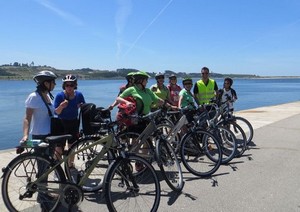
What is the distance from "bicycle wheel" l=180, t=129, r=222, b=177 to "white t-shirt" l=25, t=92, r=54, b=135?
7.74ft

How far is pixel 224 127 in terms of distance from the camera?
6.85 metres

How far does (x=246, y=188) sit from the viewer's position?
518 centimetres

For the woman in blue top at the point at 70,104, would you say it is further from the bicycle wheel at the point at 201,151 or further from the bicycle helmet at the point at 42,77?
the bicycle wheel at the point at 201,151

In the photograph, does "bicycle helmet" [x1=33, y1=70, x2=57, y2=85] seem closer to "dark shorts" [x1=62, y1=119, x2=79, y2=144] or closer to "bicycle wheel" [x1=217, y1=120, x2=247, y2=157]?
"dark shorts" [x1=62, y1=119, x2=79, y2=144]

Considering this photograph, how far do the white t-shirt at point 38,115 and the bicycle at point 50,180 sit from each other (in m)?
0.48

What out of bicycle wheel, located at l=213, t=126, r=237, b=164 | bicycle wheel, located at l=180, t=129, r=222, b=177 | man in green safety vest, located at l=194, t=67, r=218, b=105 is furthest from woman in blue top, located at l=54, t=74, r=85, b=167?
man in green safety vest, located at l=194, t=67, r=218, b=105

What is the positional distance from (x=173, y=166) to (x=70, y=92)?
2021mm

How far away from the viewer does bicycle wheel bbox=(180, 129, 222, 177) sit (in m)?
5.92

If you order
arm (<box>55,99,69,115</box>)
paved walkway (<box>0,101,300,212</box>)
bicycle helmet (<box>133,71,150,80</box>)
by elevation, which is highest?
bicycle helmet (<box>133,71,150,80</box>)

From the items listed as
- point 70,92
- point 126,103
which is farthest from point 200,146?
point 70,92

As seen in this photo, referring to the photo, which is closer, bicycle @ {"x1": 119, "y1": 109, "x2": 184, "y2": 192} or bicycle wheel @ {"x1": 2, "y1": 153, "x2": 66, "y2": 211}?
bicycle wheel @ {"x1": 2, "y1": 153, "x2": 66, "y2": 211}

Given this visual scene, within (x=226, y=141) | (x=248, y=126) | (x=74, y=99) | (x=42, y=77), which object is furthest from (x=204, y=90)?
(x=42, y=77)

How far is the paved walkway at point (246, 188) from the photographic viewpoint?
450 cm

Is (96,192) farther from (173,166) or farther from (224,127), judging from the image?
(224,127)
